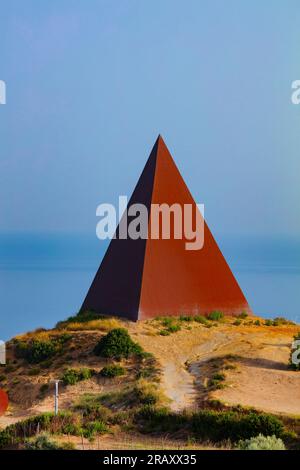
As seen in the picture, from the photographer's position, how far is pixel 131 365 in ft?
84.8

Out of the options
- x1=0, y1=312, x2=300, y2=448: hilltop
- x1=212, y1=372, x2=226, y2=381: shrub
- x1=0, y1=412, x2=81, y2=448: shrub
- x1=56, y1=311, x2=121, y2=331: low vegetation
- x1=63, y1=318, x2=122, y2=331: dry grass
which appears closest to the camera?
x1=0, y1=412, x2=81, y2=448: shrub

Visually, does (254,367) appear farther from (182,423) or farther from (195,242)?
(195,242)

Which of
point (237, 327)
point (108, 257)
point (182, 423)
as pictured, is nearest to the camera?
point (182, 423)

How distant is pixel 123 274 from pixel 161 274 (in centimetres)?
166

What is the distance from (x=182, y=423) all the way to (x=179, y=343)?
822 centimetres

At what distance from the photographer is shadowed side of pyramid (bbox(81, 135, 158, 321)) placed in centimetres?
2973

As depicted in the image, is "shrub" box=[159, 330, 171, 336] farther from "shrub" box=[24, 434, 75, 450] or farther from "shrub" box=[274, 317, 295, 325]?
"shrub" box=[24, 434, 75, 450]

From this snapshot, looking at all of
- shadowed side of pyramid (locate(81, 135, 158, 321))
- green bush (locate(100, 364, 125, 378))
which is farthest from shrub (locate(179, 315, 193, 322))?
green bush (locate(100, 364, 125, 378))

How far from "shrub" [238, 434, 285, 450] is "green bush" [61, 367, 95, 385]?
387 inches

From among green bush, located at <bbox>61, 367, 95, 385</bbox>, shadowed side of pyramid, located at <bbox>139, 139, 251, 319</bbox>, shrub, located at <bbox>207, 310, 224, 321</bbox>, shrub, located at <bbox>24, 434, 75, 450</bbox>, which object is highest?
shadowed side of pyramid, located at <bbox>139, 139, 251, 319</bbox>

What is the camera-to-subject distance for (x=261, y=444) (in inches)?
619
